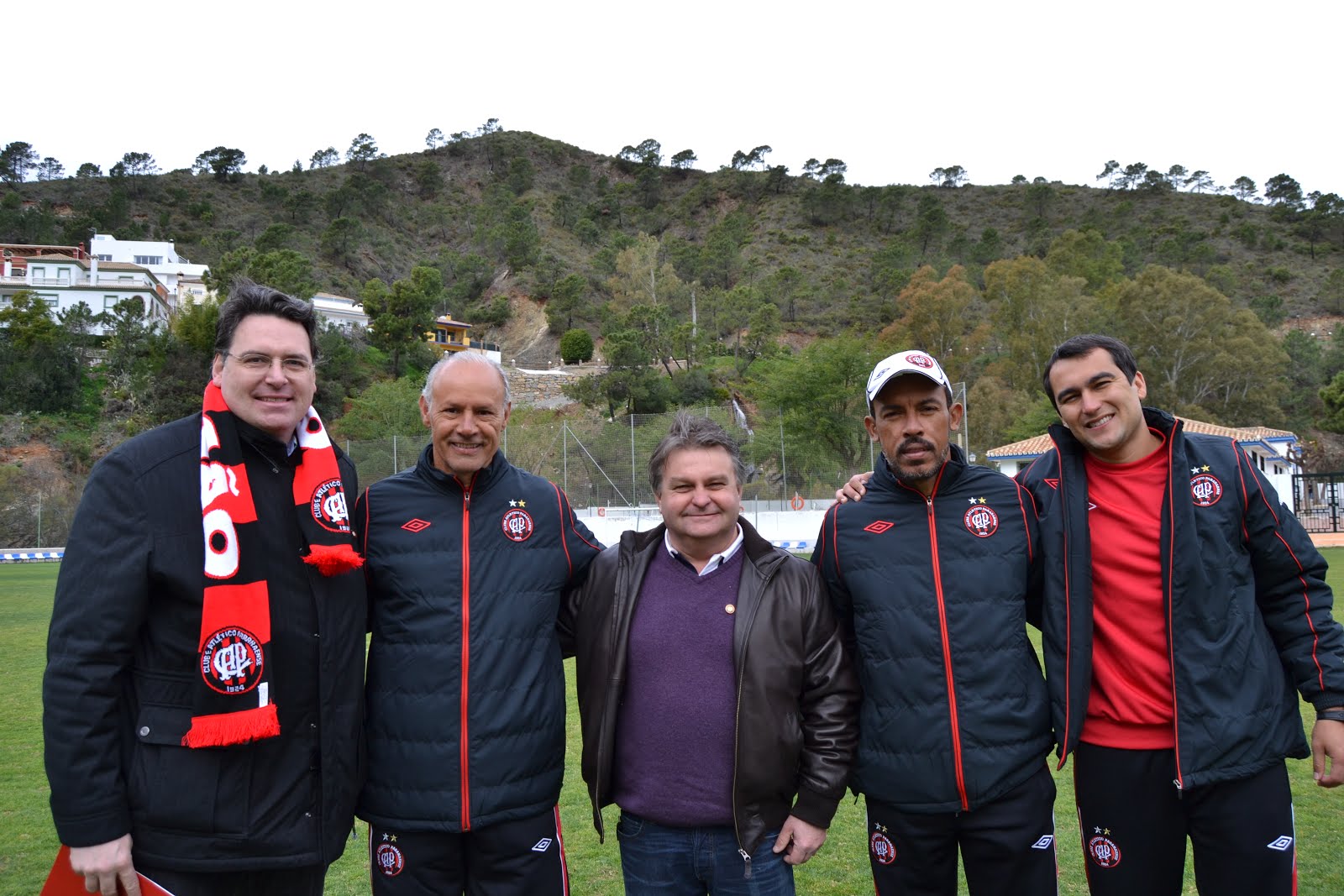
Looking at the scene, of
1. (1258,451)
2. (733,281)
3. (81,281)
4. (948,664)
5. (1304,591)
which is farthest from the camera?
(733,281)

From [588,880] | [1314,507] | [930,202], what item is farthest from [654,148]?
[588,880]

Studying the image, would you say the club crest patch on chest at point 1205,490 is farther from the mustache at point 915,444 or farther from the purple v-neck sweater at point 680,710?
the purple v-neck sweater at point 680,710

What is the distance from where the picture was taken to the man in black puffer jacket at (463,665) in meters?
2.53

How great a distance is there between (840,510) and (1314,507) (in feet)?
110

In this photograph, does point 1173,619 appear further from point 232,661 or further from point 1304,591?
point 232,661

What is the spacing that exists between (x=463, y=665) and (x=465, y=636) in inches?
3.2

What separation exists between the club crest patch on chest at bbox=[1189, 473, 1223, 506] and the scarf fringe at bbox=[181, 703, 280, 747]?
262 centimetres

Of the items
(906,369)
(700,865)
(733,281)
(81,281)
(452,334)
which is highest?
(733,281)

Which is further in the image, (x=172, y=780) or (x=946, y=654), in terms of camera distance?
(x=946, y=654)

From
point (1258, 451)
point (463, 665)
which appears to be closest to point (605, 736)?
point (463, 665)

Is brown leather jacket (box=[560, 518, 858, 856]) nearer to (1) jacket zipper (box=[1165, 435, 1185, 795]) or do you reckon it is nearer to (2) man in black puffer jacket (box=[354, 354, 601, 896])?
(2) man in black puffer jacket (box=[354, 354, 601, 896])

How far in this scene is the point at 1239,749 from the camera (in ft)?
8.24

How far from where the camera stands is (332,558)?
239cm

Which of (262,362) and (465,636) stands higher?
(262,362)
